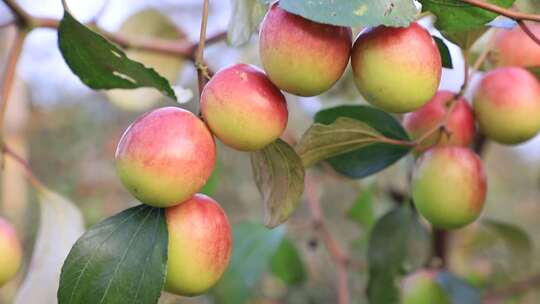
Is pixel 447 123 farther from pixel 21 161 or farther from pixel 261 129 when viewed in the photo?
pixel 21 161

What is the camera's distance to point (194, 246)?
0.42m

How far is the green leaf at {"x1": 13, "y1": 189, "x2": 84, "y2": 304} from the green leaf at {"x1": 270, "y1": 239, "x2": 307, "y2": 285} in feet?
1.65

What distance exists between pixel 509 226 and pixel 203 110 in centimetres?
71

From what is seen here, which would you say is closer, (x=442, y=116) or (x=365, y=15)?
(x=365, y=15)

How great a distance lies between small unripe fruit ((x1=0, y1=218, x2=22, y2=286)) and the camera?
1.94 feet

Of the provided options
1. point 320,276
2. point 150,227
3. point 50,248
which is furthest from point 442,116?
point 320,276

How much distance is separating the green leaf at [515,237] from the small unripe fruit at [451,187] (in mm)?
480

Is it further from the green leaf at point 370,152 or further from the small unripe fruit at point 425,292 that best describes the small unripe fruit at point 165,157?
the small unripe fruit at point 425,292

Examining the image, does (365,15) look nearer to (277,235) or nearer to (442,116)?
(442,116)

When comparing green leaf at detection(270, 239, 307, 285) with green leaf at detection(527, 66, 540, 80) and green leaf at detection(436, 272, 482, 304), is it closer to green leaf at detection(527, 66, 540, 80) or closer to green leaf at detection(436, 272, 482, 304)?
green leaf at detection(436, 272, 482, 304)

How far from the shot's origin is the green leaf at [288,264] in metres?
1.13

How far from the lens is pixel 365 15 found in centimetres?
38

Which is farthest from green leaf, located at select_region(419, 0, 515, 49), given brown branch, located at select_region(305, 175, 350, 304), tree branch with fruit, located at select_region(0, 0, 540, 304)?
brown branch, located at select_region(305, 175, 350, 304)

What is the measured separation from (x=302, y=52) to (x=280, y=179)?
11 cm
